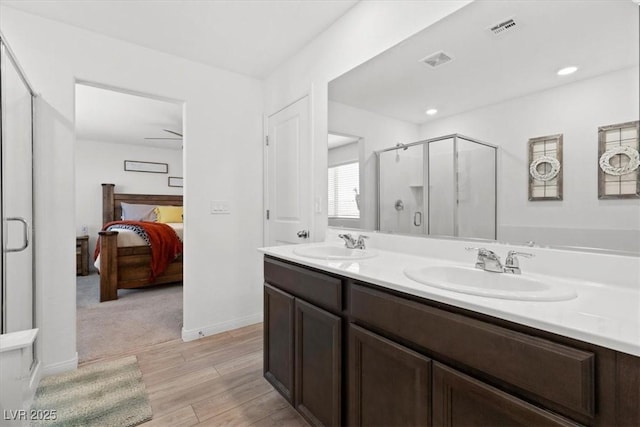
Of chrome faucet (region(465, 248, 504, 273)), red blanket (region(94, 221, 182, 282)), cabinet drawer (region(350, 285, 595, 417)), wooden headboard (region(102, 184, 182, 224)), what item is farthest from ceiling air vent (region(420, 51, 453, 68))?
wooden headboard (region(102, 184, 182, 224))

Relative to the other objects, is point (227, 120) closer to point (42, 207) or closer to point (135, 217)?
point (42, 207)

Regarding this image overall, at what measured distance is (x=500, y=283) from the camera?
1092 mm

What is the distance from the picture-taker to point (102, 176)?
214 inches

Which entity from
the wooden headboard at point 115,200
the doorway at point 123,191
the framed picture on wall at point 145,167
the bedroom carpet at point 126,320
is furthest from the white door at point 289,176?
the framed picture on wall at point 145,167

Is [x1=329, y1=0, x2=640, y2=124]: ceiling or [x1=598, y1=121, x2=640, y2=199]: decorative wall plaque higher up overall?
[x1=329, y1=0, x2=640, y2=124]: ceiling

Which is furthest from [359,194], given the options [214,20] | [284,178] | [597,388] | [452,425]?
[214,20]

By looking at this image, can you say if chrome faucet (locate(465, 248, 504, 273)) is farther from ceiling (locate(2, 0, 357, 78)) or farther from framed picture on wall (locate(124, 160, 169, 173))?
framed picture on wall (locate(124, 160, 169, 173))

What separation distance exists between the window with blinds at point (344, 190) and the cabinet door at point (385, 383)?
948mm

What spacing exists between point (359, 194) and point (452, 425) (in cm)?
130

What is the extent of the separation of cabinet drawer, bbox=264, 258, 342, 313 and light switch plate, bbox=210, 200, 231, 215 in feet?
3.76

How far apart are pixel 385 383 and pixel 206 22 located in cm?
243

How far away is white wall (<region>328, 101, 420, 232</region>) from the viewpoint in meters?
1.64

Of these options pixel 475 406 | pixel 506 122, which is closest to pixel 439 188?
pixel 506 122

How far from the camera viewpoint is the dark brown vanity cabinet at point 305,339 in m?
1.25
